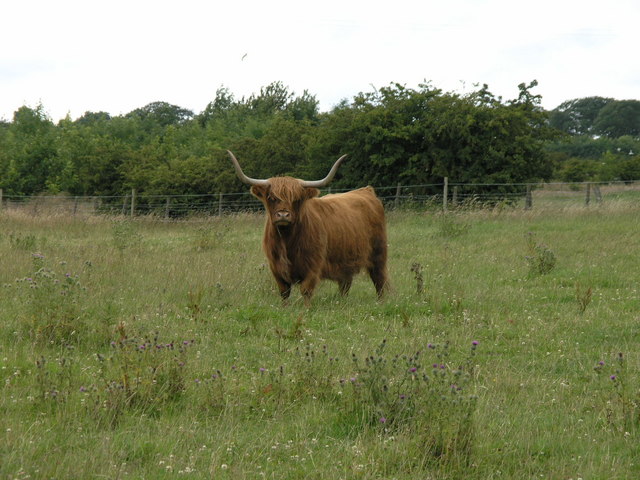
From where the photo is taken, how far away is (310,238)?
7.89 meters

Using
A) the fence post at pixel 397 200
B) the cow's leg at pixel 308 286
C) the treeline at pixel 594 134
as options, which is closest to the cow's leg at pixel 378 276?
the cow's leg at pixel 308 286

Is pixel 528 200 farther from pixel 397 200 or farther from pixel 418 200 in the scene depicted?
pixel 397 200

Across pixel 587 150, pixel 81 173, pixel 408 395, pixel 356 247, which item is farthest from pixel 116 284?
pixel 587 150

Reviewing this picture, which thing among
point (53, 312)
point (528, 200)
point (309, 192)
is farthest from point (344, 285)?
point (528, 200)

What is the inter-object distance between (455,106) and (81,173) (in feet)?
61.4

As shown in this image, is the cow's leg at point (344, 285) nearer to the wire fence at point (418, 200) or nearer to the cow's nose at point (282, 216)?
the cow's nose at point (282, 216)

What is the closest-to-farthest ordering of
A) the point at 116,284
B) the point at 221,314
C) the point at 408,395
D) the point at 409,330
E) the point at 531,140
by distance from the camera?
the point at 408,395 < the point at 409,330 < the point at 221,314 < the point at 116,284 < the point at 531,140

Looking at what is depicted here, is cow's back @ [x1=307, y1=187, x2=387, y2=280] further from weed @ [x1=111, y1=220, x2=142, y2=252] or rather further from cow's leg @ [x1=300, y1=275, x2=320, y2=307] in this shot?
weed @ [x1=111, y1=220, x2=142, y2=252]

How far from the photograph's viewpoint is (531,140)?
20.0 meters

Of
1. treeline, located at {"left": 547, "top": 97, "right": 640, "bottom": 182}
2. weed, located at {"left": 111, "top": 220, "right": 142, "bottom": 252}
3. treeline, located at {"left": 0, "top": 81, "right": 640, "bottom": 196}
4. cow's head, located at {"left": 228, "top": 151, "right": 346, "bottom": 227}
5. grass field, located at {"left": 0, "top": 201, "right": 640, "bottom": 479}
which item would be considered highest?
treeline, located at {"left": 547, "top": 97, "right": 640, "bottom": 182}

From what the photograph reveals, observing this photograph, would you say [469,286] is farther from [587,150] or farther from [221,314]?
[587,150]

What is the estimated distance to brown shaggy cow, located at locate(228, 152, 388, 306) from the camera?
770 centimetres

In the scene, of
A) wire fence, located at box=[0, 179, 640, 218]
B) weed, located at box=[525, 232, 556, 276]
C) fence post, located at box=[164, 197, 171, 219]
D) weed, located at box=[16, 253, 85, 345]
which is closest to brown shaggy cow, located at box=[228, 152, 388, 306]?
weed, located at box=[525, 232, 556, 276]

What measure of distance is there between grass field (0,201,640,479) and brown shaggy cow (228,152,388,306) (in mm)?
322
